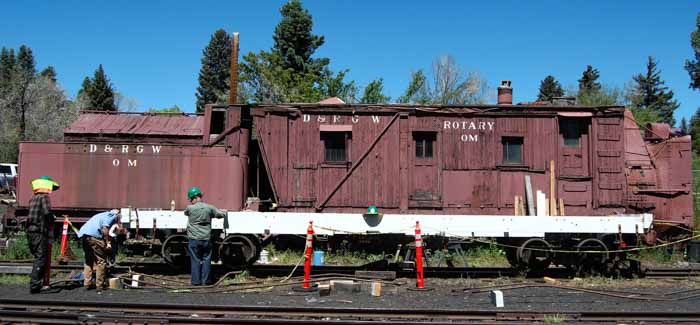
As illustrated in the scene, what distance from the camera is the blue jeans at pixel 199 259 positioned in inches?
384

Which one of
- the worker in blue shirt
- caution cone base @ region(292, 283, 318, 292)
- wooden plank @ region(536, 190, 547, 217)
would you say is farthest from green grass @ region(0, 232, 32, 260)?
wooden plank @ region(536, 190, 547, 217)

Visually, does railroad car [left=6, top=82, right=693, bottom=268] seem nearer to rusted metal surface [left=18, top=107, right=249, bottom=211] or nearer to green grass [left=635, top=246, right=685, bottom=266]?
rusted metal surface [left=18, top=107, right=249, bottom=211]

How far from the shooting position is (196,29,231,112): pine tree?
240 feet

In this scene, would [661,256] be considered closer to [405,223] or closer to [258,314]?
[405,223]

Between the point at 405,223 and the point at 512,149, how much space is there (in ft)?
9.88

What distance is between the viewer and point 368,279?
1007 cm

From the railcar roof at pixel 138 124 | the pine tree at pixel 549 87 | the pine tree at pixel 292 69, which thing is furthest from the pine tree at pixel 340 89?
the pine tree at pixel 549 87

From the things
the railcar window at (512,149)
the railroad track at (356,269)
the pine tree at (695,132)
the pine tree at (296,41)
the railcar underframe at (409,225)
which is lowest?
the railroad track at (356,269)

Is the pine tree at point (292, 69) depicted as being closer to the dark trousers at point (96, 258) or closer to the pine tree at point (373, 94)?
the pine tree at point (373, 94)

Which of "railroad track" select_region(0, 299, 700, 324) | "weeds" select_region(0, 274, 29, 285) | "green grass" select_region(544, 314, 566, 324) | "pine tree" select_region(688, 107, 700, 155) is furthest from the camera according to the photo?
"pine tree" select_region(688, 107, 700, 155)

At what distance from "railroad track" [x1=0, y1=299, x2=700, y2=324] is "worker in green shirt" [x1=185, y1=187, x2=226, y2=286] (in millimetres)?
2132

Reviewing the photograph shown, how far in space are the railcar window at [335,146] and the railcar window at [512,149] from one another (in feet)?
10.9

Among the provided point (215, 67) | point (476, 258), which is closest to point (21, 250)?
point (476, 258)

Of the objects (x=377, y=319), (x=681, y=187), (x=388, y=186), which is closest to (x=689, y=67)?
(x=681, y=187)
